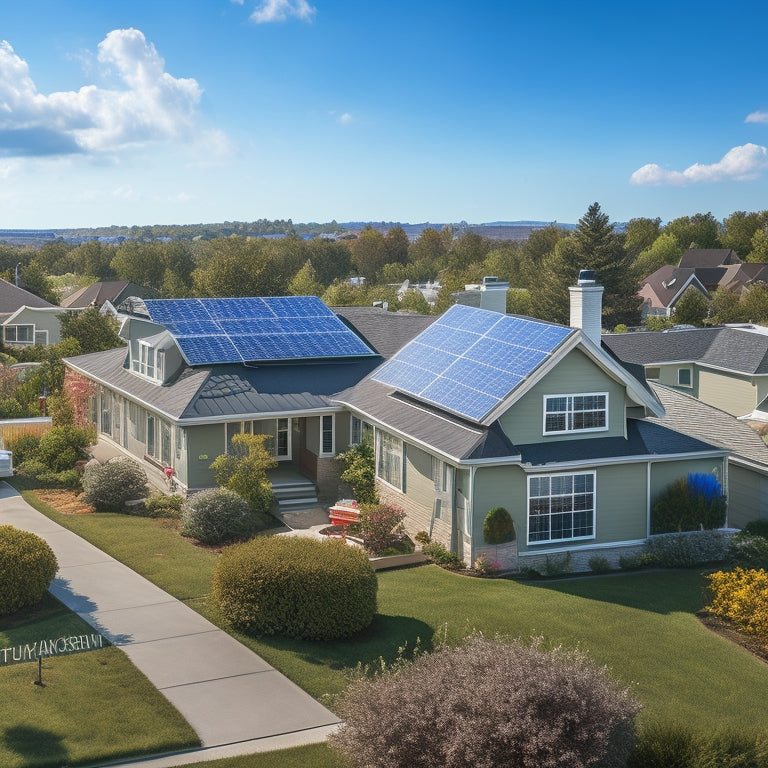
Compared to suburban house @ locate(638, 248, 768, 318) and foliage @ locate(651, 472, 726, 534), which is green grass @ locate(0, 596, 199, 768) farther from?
suburban house @ locate(638, 248, 768, 318)

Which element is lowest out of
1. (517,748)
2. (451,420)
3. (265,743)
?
(265,743)

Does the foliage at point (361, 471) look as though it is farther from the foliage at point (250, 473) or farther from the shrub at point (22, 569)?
the shrub at point (22, 569)

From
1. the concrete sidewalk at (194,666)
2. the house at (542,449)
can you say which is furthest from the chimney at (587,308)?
the concrete sidewalk at (194,666)

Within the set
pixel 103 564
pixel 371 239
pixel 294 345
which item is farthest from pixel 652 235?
pixel 103 564

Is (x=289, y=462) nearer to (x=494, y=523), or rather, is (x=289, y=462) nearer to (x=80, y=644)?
(x=494, y=523)

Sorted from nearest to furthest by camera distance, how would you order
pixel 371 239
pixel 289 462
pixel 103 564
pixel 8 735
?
1. pixel 8 735
2. pixel 103 564
3. pixel 289 462
4. pixel 371 239
